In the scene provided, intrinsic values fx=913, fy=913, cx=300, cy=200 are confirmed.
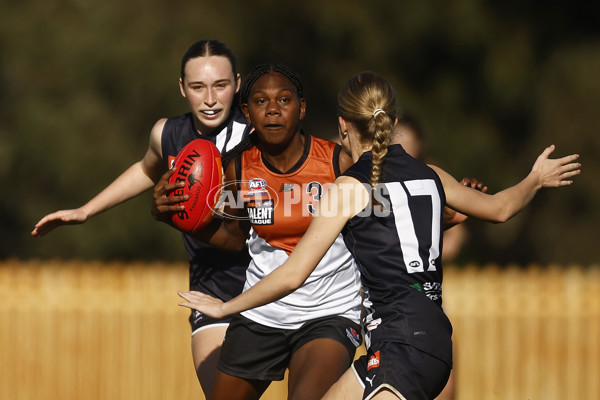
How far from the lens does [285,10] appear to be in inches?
730

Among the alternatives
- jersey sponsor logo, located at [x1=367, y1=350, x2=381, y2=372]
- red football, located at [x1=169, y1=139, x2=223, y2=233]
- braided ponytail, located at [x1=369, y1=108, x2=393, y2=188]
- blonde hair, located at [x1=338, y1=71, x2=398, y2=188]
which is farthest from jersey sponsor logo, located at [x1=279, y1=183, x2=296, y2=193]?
jersey sponsor logo, located at [x1=367, y1=350, x2=381, y2=372]

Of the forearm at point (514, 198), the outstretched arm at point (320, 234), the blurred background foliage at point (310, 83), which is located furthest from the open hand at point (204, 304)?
the blurred background foliage at point (310, 83)

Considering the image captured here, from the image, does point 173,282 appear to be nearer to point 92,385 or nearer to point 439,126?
point 92,385

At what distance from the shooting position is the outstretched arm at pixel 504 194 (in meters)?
4.07

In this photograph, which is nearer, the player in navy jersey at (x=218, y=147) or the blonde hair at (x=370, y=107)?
the blonde hair at (x=370, y=107)

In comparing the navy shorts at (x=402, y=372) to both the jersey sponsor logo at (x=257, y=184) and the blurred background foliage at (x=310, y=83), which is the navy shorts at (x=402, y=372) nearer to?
the jersey sponsor logo at (x=257, y=184)

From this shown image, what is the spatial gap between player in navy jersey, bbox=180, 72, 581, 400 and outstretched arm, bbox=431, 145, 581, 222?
3.3 inches

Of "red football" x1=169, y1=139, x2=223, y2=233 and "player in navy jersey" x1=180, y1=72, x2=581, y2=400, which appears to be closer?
"player in navy jersey" x1=180, y1=72, x2=581, y2=400

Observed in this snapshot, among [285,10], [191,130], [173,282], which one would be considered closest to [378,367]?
[191,130]

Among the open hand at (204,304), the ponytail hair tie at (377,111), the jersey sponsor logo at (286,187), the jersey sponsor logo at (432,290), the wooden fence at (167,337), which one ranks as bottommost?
the wooden fence at (167,337)

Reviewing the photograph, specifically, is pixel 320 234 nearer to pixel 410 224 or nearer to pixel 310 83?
pixel 410 224

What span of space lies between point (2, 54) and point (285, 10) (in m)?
5.75

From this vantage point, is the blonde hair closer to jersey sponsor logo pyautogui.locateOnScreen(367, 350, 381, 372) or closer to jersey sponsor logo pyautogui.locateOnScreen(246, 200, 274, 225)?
jersey sponsor logo pyautogui.locateOnScreen(246, 200, 274, 225)

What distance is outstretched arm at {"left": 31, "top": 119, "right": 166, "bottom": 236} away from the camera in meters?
5.33
